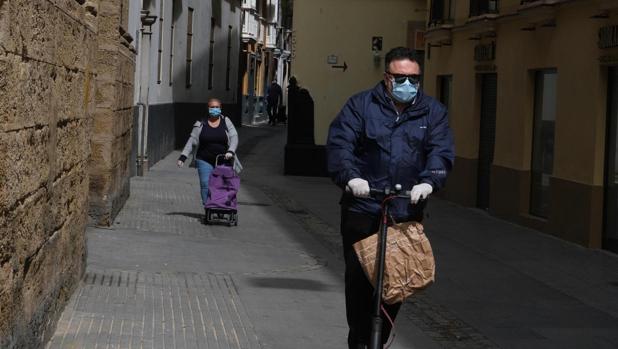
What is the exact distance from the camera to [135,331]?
8.03 meters

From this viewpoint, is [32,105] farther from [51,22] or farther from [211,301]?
[211,301]

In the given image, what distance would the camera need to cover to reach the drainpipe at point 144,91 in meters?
22.5

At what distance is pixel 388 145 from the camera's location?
6449mm

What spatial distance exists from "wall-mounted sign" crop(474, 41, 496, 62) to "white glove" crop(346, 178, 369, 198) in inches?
550

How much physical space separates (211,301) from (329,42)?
20060 millimetres

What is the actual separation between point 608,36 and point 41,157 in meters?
9.49

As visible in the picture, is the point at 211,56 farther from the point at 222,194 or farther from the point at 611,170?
the point at 611,170

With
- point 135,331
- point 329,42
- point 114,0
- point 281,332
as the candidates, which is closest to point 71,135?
point 135,331

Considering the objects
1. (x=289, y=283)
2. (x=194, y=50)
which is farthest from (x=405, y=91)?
(x=194, y=50)

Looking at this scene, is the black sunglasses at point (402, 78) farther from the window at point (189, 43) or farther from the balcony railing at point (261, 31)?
the balcony railing at point (261, 31)

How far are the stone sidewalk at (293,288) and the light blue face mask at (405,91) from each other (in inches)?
87.8

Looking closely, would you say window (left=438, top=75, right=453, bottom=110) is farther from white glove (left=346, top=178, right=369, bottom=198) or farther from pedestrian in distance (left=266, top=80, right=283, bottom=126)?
pedestrian in distance (left=266, top=80, right=283, bottom=126)

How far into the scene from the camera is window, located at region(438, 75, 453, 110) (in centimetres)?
2302

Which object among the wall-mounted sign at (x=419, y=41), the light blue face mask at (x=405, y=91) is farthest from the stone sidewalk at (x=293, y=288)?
the wall-mounted sign at (x=419, y=41)
